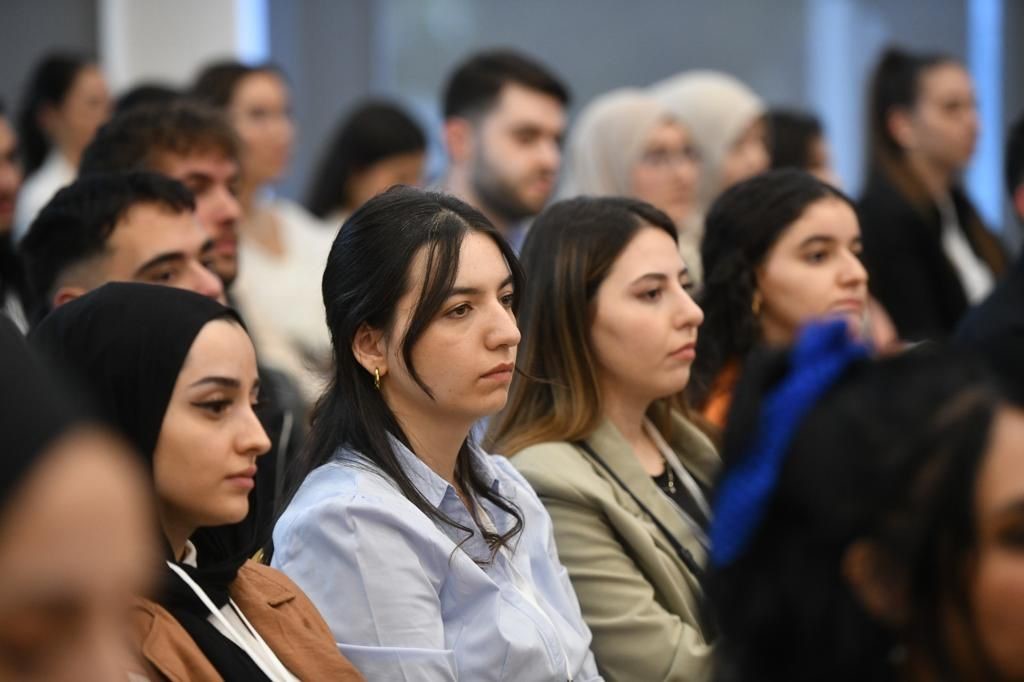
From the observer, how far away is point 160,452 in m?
2.01

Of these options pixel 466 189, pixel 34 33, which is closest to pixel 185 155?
pixel 466 189

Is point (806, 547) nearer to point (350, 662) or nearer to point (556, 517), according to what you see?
point (350, 662)

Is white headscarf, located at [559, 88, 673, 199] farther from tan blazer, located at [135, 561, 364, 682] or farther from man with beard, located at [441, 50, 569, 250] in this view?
tan blazer, located at [135, 561, 364, 682]

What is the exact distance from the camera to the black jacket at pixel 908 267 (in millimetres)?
4645

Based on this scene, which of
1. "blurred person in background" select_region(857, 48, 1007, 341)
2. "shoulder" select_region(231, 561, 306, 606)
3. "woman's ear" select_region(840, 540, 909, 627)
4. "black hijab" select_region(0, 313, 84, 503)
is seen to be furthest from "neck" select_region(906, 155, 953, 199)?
"black hijab" select_region(0, 313, 84, 503)

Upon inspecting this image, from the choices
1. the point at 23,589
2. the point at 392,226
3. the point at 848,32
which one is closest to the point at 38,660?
Answer: the point at 23,589

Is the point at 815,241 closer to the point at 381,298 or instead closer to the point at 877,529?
the point at 381,298

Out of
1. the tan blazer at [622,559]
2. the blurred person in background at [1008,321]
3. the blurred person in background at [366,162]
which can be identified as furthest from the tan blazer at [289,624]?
the blurred person in background at [366,162]

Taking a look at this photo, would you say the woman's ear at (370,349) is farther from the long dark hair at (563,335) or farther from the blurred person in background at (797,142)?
the blurred person in background at (797,142)

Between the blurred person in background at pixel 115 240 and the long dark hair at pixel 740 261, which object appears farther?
the long dark hair at pixel 740 261

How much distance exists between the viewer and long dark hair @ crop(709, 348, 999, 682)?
1.33 m

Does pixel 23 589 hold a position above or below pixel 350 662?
above

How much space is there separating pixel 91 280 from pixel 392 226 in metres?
0.74

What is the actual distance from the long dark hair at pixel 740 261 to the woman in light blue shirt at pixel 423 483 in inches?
34.8
